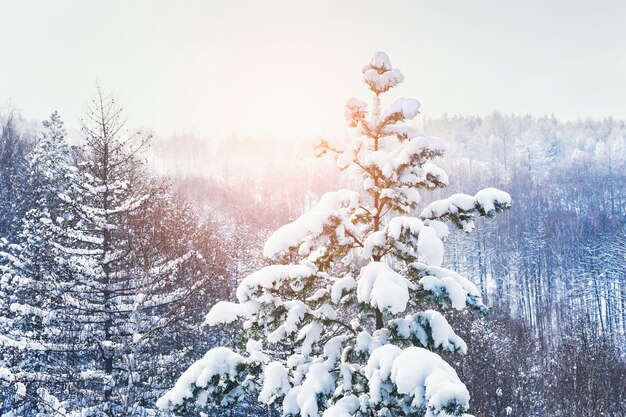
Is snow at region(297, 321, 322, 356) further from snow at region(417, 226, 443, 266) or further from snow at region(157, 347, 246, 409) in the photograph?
snow at region(417, 226, 443, 266)

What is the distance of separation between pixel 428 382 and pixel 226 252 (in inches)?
1821

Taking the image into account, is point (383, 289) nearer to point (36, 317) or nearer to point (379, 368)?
point (379, 368)

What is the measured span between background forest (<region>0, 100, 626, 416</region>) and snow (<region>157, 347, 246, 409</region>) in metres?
4.74

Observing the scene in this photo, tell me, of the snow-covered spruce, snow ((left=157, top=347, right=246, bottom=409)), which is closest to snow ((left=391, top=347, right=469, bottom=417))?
the snow-covered spruce

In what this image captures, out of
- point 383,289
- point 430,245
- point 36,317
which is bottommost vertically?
point 36,317

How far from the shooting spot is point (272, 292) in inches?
223

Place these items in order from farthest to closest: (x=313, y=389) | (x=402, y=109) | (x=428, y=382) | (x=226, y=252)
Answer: (x=226, y=252)
(x=402, y=109)
(x=313, y=389)
(x=428, y=382)

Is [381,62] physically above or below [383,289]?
above

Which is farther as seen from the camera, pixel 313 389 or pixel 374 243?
pixel 374 243

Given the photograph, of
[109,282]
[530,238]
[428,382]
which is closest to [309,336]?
[428,382]

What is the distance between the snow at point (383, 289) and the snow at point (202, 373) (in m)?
1.82

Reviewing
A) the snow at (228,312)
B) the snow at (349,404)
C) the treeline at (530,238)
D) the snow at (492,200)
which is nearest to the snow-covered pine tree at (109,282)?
the snow at (228,312)

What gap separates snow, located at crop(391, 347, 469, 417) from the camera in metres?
3.28

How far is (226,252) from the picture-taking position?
48.4 m
